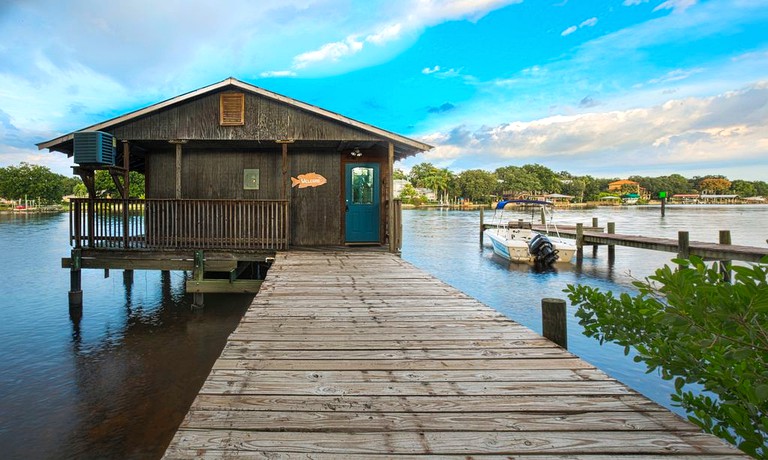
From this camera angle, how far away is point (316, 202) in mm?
12156

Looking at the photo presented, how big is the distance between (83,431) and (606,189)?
17755cm

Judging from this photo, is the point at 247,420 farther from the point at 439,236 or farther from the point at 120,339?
the point at 439,236

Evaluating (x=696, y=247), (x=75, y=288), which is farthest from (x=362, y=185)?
(x=696, y=247)

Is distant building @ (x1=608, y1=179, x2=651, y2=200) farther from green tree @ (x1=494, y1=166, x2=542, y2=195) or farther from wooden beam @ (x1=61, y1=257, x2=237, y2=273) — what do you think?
wooden beam @ (x1=61, y1=257, x2=237, y2=273)

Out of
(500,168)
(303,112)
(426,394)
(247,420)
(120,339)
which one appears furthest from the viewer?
(500,168)

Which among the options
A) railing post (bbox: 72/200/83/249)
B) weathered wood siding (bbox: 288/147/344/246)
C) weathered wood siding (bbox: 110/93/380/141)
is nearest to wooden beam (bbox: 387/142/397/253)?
weathered wood siding (bbox: 110/93/380/141)

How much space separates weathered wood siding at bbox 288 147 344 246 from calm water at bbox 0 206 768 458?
274cm

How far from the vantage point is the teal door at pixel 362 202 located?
12.2 metres

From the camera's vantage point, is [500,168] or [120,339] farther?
A: [500,168]

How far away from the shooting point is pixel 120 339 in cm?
947

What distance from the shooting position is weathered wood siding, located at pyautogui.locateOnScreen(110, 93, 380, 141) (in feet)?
34.9

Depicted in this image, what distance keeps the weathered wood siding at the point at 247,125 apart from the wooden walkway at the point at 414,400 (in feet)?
23.5

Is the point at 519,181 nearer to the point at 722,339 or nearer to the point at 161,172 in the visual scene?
the point at 161,172

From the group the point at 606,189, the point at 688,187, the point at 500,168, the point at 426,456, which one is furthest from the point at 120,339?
the point at 688,187
